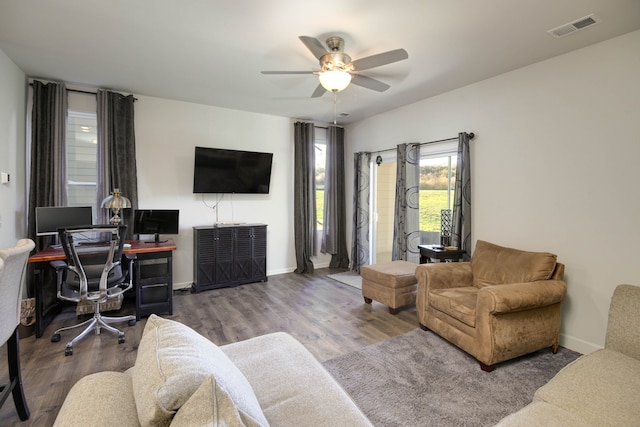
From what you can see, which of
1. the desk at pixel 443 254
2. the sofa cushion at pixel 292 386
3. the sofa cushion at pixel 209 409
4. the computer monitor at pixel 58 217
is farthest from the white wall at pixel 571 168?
the computer monitor at pixel 58 217

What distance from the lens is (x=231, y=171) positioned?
4.74 meters

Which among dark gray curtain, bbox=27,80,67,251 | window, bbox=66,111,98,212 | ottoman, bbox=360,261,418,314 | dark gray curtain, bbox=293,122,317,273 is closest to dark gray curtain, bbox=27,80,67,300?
dark gray curtain, bbox=27,80,67,251

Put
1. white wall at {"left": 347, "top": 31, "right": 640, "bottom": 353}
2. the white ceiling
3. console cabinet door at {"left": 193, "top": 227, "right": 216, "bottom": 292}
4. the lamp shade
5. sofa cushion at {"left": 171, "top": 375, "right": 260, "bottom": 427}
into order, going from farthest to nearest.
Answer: console cabinet door at {"left": 193, "top": 227, "right": 216, "bottom": 292} → the lamp shade → white wall at {"left": 347, "top": 31, "right": 640, "bottom": 353} → the white ceiling → sofa cushion at {"left": 171, "top": 375, "right": 260, "bottom": 427}

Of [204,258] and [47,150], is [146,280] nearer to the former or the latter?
[204,258]

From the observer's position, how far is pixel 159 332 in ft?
3.66

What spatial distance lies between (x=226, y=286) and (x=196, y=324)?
1.32m

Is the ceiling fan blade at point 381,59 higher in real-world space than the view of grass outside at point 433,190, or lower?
higher

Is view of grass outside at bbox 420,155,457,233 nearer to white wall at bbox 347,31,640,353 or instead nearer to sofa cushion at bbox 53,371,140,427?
white wall at bbox 347,31,640,353

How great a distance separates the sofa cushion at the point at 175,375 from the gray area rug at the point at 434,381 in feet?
4.15

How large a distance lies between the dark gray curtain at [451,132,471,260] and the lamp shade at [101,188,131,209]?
4.01 meters

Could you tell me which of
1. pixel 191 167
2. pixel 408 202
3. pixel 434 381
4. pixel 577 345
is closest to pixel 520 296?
pixel 434 381

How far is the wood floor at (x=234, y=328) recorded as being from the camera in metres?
2.25

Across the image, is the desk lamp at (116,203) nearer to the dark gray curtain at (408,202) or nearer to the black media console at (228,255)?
the black media console at (228,255)

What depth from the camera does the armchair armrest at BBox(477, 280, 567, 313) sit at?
226 cm
